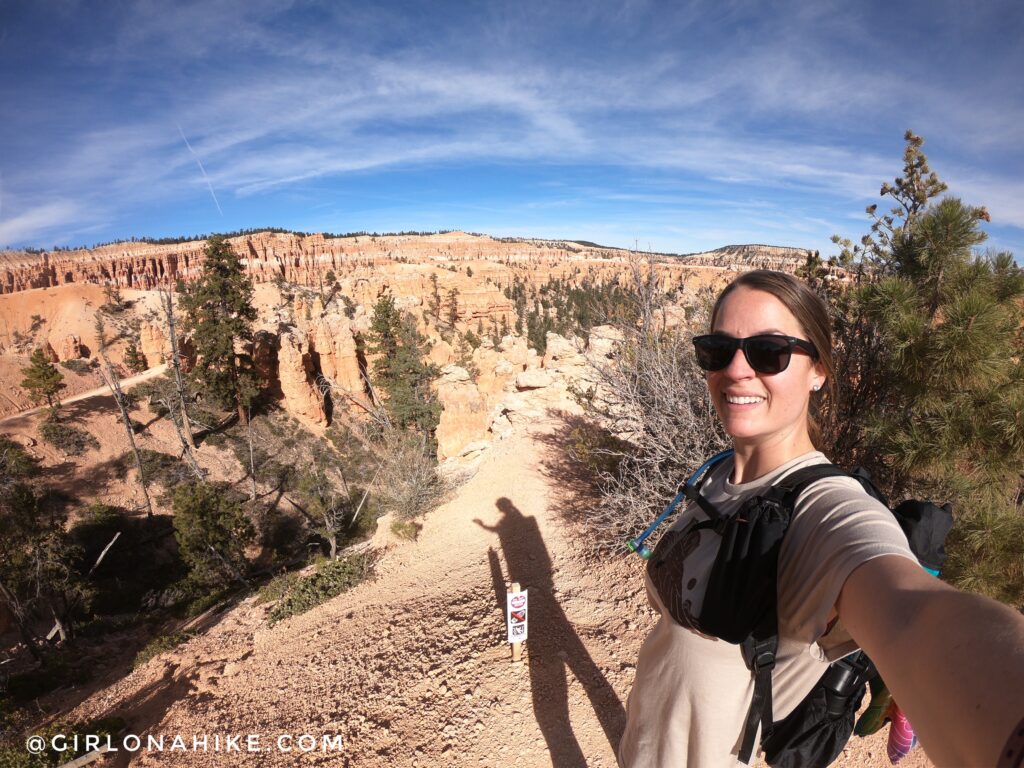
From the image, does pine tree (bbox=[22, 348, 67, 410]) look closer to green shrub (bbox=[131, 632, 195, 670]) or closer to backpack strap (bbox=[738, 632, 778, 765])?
green shrub (bbox=[131, 632, 195, 670])

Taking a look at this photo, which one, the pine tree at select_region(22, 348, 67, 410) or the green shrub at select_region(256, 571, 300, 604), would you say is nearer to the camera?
the green shrub at select_region(256, 571, 300, 604)

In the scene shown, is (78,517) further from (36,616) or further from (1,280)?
(1,280)

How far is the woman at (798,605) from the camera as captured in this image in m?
0.66

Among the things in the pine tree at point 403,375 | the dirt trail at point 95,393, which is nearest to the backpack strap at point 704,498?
the pine tree at point 403,375

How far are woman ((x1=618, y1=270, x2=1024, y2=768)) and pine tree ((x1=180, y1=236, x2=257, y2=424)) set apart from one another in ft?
81.2

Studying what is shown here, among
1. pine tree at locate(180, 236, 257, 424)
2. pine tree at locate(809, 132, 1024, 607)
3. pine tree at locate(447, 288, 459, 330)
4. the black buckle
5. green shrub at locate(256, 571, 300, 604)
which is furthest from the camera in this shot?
→ pine tree at locate(447, 288, 459, 330)

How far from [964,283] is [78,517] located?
23.9 meters

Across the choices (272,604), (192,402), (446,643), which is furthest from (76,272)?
(446,643)

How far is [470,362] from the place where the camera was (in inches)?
1008

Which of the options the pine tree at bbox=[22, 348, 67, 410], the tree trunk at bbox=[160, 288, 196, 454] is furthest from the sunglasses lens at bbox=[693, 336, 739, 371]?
the pine tree at bbox=[22, 348, 67, 410]

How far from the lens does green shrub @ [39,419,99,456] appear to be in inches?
750

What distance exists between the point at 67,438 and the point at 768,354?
26.8 metres

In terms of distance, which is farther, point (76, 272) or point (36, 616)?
point (76, 272)

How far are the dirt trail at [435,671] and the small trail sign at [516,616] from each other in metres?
0.44
